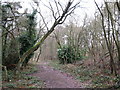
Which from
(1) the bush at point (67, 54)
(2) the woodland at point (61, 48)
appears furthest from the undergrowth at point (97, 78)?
(1) the bush at point (67, 54)

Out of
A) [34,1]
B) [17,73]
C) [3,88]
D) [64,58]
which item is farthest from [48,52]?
[3,88]

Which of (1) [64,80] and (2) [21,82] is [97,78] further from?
(2) [21,82]

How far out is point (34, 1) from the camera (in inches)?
538

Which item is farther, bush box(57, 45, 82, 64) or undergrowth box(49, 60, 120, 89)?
bush box(57, 45, 82, 64)

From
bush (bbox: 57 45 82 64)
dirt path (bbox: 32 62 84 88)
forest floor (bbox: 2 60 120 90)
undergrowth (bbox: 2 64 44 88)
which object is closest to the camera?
undergrowth (bbox: 2 64 44 88)

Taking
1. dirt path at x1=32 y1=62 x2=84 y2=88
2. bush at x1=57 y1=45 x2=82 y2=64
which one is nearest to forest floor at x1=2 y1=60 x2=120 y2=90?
dirt path at x1=32 y1=62 x2=84 y2=88

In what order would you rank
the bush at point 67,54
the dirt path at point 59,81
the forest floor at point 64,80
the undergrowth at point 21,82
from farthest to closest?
Answer: 1. the bush at point 67,54
2. the dirt path at point 59,81
3. the forest floor at point 64,80
4. the undergrowth at point 21,82

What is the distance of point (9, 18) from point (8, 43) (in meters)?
2.93

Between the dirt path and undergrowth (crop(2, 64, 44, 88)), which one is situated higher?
undergrowth (crop(2, 64, 44, 88))

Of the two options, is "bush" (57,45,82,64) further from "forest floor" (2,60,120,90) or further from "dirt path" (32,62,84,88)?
"dirt path" (32,62,84,88)

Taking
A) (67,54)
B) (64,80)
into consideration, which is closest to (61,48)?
(67,54)

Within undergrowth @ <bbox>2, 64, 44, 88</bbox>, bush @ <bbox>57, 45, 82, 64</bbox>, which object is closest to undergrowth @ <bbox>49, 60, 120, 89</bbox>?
undergrowth @ <bbox>2, 64, 44, 88</bbox>

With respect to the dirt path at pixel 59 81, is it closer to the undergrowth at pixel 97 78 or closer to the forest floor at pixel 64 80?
the forest floor at pixel 64 80

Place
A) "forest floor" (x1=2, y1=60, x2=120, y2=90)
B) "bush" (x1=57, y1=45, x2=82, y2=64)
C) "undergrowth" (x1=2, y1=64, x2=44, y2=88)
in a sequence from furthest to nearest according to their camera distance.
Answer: "bush" (x1=57, y1=45, x2=82, y2=64)
"forest floor" (x1=2, y1=60, x2=120, y2=90)
"undergrowth" (x1=2, y1=64, x2=44, y2=88)
